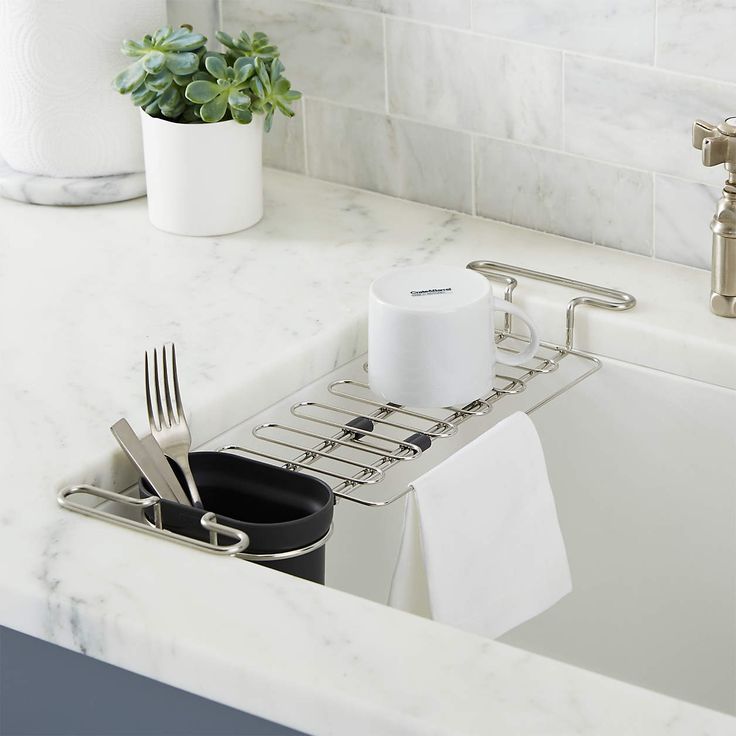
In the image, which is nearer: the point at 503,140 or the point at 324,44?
the point at 503,140

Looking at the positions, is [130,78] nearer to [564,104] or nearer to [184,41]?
[184,41]

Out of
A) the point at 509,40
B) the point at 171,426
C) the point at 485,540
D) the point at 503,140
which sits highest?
the point at 509,40

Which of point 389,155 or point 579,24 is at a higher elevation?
point 579,24

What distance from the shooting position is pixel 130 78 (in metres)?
1.42

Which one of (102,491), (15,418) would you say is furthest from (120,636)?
(15,418)

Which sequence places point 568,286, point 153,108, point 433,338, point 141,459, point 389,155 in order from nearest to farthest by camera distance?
point 141,459, point 433,338, point 568,286, point 153,108, point 389,155

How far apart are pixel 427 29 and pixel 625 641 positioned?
25.3 inches

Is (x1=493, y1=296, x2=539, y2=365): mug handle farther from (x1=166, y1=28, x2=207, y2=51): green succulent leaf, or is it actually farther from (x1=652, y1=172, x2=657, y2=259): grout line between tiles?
(x1=166, y1=28, x2=207, y2=51): green succulent leaf

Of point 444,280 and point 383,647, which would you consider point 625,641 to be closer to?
point 444,280

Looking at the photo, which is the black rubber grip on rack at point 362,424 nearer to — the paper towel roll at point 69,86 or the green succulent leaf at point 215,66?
the green succulent leaf at point 215,66

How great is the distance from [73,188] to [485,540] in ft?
2.27

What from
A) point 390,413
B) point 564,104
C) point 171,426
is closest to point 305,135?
point 564,104

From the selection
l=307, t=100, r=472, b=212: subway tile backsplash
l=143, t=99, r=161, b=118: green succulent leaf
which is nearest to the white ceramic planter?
l=143, t=99, r=161, b=118: green succulent leaf

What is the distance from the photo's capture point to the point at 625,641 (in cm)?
133
